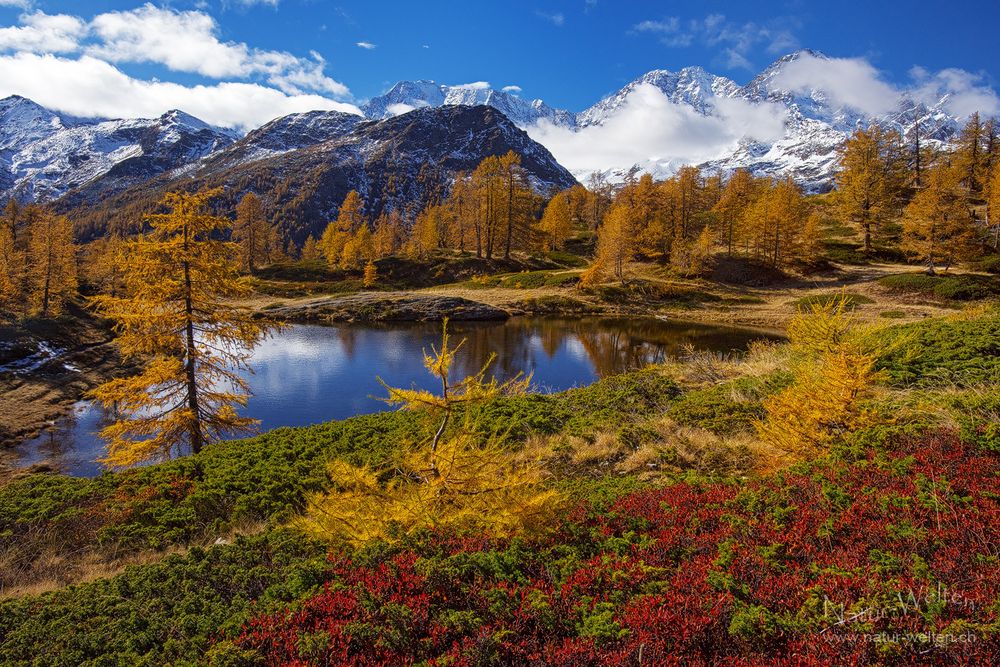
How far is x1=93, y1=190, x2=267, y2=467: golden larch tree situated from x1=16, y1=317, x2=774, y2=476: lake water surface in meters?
5.13

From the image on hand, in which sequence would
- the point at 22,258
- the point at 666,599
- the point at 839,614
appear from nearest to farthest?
1. the point at 839,614
2. the point at 666,599
3. the point at 22,258

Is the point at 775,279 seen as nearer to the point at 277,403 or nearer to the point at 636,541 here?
the point at 277,403

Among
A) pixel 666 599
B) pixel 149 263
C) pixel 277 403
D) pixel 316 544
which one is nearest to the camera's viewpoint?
pixel 666 599

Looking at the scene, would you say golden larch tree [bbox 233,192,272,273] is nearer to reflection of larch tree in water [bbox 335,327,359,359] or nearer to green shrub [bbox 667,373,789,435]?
reflection of larch tree in water [bbox 335,327,359,359]

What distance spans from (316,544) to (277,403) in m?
19.3

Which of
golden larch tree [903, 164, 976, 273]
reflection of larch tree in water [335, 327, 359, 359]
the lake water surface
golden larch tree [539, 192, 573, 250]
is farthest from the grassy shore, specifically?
golden larch tree [539, 192, 573, 250]

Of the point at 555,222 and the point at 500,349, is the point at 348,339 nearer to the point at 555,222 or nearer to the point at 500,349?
the point at 500,349

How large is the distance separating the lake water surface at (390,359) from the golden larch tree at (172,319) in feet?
16.8

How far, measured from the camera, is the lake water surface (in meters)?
21.8

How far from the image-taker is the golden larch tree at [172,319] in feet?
45.4

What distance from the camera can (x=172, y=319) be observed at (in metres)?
14.2

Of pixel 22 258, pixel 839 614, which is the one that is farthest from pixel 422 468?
pixel 22 258

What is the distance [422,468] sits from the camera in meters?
6.99

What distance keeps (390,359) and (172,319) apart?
61.5 feet
